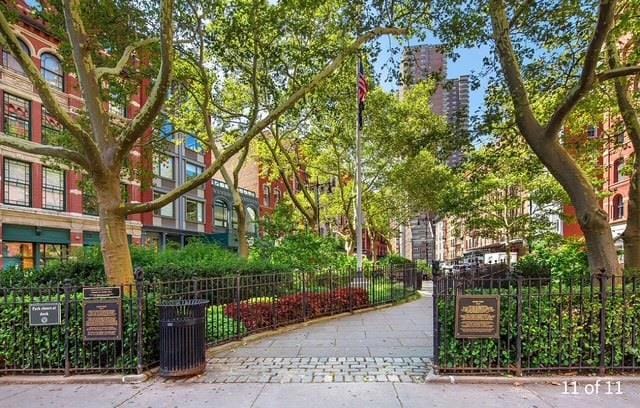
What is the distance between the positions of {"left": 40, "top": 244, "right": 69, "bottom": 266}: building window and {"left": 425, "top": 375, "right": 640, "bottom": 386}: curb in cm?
2542

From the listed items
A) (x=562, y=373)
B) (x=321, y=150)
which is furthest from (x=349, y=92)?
(x=562, y=373)

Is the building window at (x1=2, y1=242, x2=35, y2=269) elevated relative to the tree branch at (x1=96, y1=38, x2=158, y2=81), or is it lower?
lower

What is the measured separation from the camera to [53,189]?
26.8m

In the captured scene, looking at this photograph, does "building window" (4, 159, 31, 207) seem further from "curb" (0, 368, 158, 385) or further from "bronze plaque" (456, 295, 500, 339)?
"bronze plaque" (456, 295, 500, 339)

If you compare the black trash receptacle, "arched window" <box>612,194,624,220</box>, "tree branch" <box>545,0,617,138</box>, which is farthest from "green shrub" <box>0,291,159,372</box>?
"arched window" <box>612,194,624,220</box>

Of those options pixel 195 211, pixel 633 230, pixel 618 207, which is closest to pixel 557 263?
pixel 633 230

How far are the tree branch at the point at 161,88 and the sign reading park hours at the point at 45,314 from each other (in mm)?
3023

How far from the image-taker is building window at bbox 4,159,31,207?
23.7 m

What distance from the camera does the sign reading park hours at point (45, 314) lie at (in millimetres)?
6699

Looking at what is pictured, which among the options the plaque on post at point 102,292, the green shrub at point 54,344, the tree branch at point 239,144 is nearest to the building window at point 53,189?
the tree branch at point 239,144

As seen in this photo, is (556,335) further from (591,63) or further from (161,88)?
(161,88)

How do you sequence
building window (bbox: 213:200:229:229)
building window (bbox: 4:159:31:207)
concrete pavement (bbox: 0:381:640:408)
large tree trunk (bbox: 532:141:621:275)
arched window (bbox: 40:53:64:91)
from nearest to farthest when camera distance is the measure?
concrete pavement (bbox: 0:381:640:408) → large tree trunk (bbox: 532:141:621:275) → building window (bbox: 4:159:31:207) → arched window (bbox: 40:53:64:91) → building window (bbox: 213:200:229:229)

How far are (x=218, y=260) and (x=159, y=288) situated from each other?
6.49m

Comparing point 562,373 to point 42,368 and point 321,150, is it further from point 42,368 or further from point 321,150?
point 321,150
